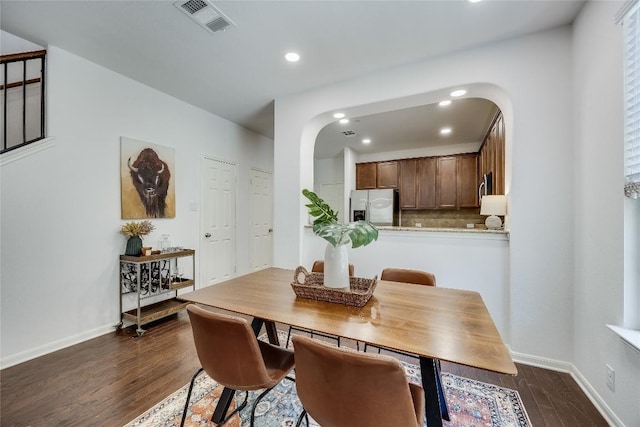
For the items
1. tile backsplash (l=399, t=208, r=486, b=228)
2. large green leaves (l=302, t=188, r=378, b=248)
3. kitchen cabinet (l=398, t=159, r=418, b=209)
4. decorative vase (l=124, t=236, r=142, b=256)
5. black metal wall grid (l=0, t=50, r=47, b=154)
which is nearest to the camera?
large green leaves (l=302, t=188, r=378, b=248)

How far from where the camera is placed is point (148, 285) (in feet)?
9.77

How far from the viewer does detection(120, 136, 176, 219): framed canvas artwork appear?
298 centimetres

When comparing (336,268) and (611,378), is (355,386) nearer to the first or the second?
(336,268)

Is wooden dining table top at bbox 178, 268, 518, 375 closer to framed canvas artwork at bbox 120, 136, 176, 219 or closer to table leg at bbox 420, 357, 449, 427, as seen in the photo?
table leg at bbox 420, 357, 449, 427

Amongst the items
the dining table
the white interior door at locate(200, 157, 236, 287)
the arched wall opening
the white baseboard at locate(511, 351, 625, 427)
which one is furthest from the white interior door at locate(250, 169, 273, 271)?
the white baseboard at locate(511, 351, 625, 427)

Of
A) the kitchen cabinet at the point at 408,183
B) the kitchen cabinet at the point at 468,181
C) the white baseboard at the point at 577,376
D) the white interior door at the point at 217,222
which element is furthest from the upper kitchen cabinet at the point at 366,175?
the white baseboard at the point at 577,376

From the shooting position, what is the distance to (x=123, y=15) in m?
2.04

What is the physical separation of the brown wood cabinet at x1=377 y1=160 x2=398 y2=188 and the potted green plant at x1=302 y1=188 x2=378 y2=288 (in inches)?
173

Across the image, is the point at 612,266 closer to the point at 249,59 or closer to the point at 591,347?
the point at 591,347

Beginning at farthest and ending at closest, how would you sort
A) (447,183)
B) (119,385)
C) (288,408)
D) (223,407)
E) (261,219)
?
(447,183) < (261,219) < (119,385) < (288,408) < (223,407)

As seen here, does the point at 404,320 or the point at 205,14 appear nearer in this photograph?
the point at 404,320

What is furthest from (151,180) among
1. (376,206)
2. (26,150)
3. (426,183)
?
(426,183)

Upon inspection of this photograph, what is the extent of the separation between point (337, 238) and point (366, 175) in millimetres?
4779

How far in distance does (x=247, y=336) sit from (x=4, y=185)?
257cm
